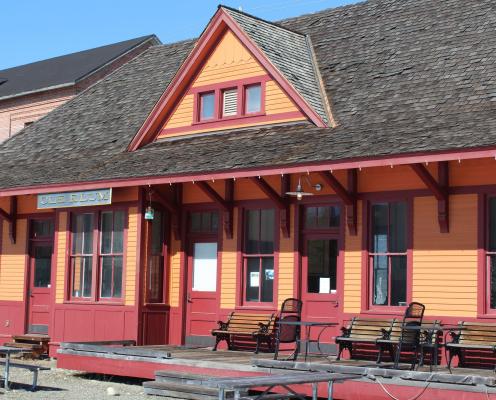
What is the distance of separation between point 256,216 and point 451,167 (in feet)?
13.6

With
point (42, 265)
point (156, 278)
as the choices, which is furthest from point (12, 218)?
point (156, 278)

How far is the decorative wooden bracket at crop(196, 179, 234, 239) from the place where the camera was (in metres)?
17.8

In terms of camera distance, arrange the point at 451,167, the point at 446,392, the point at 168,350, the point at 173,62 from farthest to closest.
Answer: the point at 173,62, the point at 168,350, the point at 451,167, the point at 446,392

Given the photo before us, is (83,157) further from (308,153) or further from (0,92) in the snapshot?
(0,92)

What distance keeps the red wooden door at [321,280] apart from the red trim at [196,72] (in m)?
2.43

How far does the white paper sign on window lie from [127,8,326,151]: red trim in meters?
2.83

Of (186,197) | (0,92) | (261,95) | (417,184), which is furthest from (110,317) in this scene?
(0,92)

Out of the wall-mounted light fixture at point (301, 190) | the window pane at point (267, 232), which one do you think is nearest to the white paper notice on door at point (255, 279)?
the window pane at point (267, 232)

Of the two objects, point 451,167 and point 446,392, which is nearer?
point 446,392

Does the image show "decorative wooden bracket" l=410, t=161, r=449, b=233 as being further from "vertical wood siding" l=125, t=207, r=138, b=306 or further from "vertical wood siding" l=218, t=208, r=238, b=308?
"vertical wood siding" l=125, t=207, r=138, b=306

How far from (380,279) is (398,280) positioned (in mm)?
337

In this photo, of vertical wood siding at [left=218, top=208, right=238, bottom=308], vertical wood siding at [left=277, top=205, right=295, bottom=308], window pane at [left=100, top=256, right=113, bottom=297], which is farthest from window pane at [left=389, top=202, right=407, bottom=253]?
window pane at [left=100, top=256, right=113, bottom=297]

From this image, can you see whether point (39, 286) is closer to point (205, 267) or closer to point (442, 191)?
point (205, 267)

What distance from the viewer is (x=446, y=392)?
11984 mm
